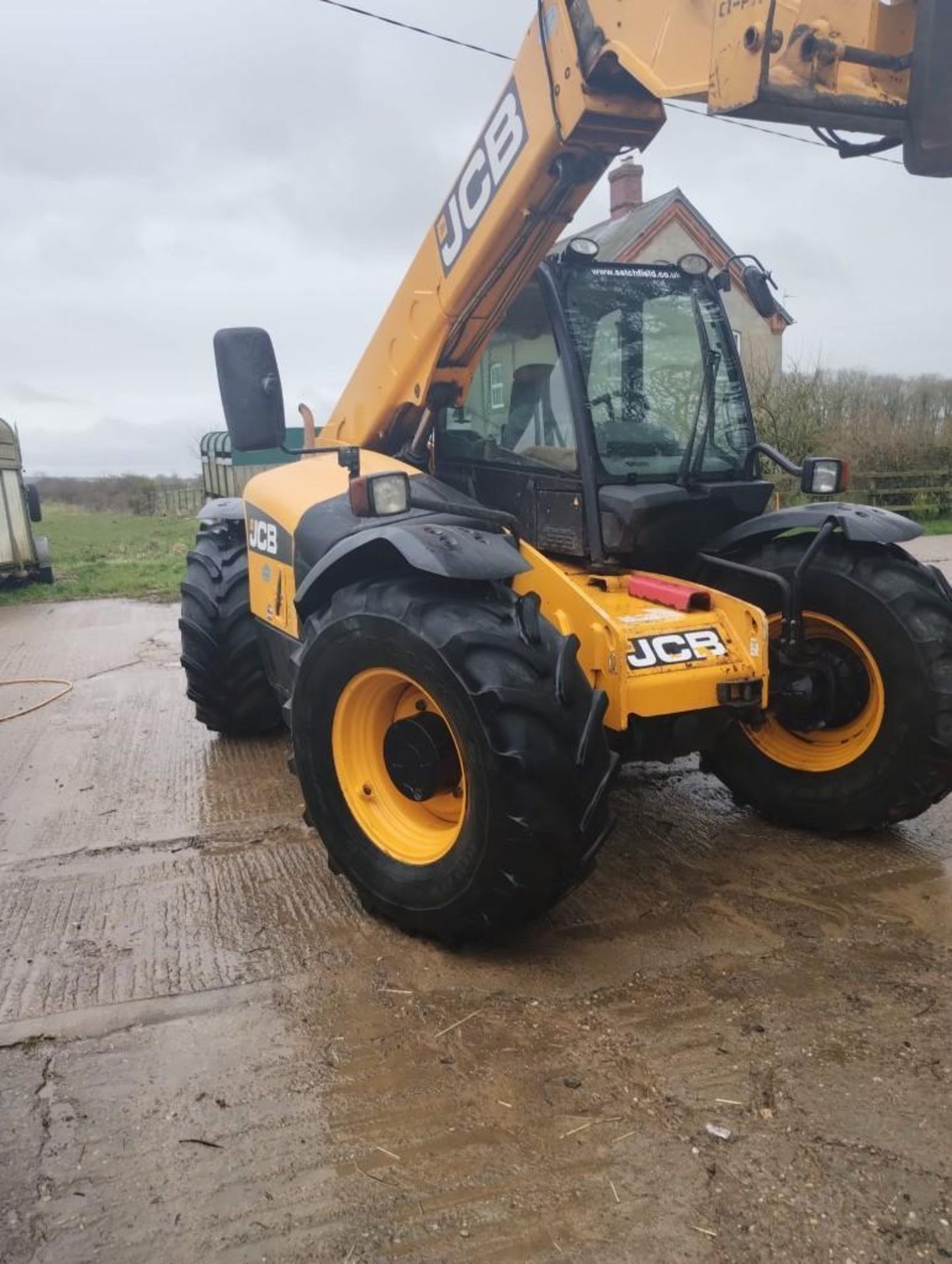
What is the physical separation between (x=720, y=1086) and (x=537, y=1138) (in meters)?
0.49

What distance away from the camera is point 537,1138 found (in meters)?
2.24

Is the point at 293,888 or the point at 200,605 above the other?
the point at 200,605

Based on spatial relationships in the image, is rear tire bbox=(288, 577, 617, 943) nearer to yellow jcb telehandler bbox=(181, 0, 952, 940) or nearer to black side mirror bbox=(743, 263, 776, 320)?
yellow jcb telehandler bbox=(181, 0, 952, 940)

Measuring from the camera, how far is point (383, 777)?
11.1 feet

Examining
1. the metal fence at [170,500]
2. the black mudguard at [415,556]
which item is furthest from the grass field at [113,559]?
the black mudguard at [415,556]

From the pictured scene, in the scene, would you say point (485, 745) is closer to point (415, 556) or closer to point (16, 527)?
point (415, 556)

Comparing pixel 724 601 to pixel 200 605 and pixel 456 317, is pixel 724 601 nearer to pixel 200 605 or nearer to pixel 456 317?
pixel 456 317

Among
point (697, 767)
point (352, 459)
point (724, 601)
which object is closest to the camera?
point (724, 601)

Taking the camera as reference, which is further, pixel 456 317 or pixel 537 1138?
pixel 456 317

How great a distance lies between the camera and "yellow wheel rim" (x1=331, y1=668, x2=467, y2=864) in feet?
10.6

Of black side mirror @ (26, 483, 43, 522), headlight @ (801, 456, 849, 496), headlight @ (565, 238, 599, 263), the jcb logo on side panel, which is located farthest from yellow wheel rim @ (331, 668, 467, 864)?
black side mirror @ (26, 483, 43, 522)

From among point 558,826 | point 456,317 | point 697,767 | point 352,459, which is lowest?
point 697,767

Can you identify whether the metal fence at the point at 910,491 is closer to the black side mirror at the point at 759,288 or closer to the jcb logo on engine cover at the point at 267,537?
the black side mirror at the point at 759,288

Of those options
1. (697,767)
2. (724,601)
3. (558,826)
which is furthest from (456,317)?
(697,767)
